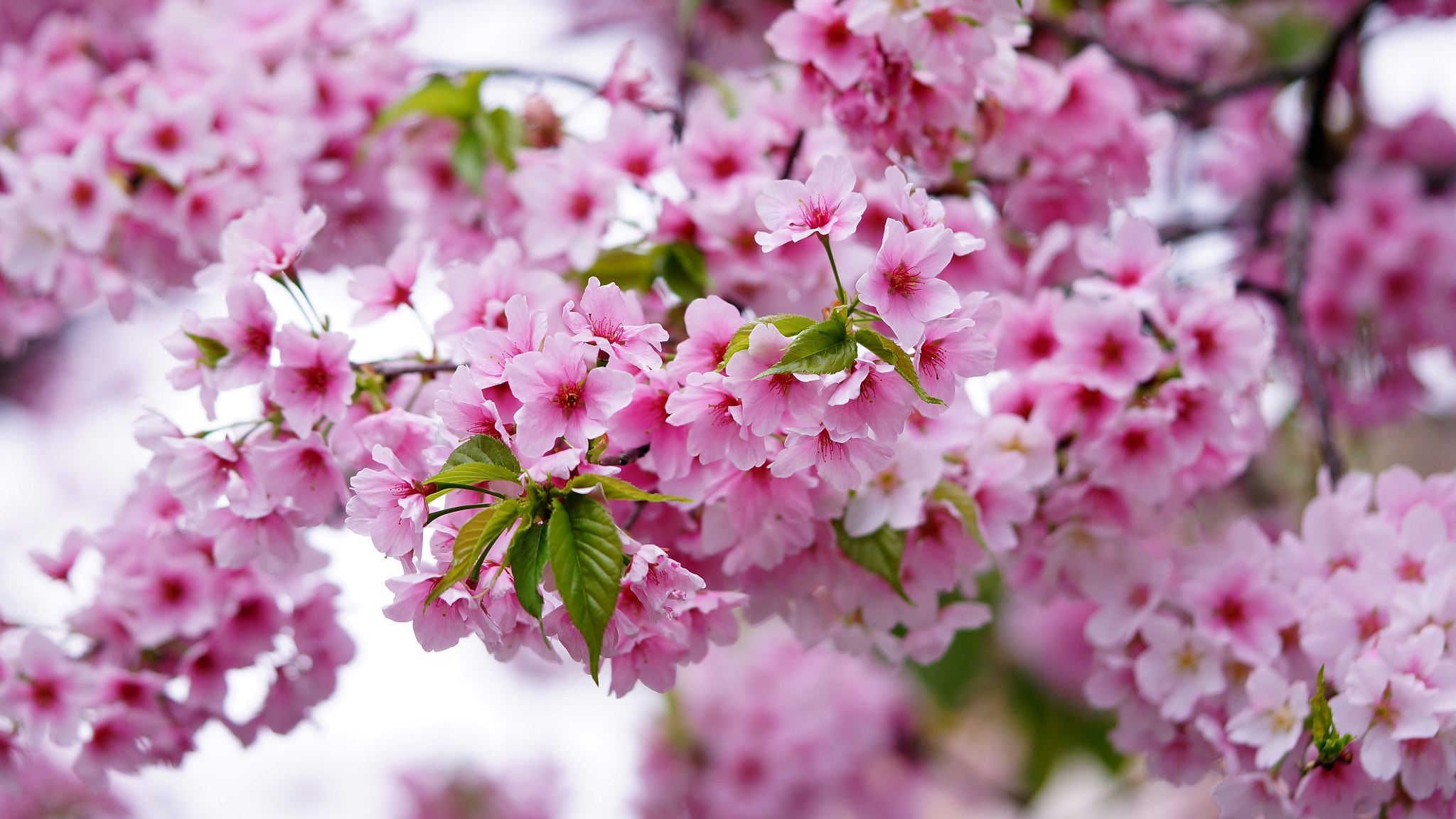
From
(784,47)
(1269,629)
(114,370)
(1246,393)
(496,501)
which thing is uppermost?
(784,47)

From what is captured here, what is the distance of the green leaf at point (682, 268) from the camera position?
1.03m

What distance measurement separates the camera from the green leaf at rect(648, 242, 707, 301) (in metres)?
1.03

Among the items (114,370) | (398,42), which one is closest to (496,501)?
(398,42)

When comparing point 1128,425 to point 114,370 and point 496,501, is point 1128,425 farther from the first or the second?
point 114,370

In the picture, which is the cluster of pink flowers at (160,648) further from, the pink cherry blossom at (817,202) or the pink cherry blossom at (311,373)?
the pink cherry blossom at (817,202)

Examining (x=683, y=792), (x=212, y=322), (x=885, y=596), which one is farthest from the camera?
(x=683, y=792)

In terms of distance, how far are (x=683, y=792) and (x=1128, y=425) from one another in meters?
1.58

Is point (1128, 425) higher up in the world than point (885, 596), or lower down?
higher up

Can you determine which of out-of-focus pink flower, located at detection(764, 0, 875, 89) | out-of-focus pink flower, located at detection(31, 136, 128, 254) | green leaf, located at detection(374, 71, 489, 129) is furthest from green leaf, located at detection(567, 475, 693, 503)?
out-of-focus pink flower, located at detection(31, 136, 128, 254)

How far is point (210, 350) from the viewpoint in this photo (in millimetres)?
863

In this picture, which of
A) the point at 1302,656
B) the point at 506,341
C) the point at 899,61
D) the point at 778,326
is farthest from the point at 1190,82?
the point at 506,341

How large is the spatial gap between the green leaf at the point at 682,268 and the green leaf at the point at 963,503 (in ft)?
1.04

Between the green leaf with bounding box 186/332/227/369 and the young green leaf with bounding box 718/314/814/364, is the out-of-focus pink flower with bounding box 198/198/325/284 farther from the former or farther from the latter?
the young green leaf with bounding box 718/314/814/364

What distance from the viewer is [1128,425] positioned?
3.10ft
